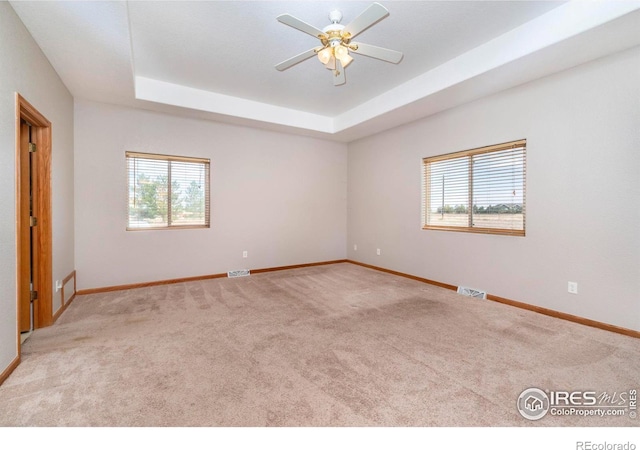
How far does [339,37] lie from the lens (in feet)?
8.12

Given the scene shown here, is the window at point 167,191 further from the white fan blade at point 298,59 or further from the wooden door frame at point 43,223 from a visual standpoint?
the white fan blade at point 298,59

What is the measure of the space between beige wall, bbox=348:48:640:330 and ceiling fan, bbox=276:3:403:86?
79.3 inches

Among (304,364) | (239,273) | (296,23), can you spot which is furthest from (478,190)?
(239,273)

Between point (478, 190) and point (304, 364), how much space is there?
3.49m

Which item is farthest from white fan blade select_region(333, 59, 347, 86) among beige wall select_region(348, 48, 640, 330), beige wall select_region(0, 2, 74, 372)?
beige wall select_region(0, 2, 74, 372)

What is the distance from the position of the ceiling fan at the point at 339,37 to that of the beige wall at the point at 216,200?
270 cm

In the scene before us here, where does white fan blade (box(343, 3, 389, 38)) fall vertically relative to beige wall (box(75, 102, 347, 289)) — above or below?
above

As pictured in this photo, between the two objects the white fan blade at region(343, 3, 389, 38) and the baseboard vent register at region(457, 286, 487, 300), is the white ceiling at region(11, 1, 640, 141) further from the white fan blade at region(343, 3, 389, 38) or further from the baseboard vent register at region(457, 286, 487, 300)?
the baseboard vent register at region(457, 286, 487, 300)

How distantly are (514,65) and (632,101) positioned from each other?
109 centimetres

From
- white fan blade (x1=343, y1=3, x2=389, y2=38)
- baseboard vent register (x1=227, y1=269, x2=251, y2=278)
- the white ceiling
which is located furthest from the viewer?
baseboard vent register (x1=227, y1=269, x2=251, y2=278)

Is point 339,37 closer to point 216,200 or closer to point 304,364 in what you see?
point 304,364

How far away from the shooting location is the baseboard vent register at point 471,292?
159 inches

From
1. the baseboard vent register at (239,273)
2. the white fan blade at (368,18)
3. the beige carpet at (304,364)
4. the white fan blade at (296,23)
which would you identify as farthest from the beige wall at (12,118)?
the white fan blade at (368,18)

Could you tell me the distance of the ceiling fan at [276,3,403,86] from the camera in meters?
2.18
